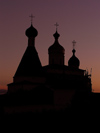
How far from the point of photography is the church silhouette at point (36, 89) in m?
18.1

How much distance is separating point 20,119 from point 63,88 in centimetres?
498

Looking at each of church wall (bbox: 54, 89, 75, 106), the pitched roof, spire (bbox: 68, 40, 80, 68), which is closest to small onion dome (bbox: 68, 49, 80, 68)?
spire (bbox: 68, 40, 80, 68)

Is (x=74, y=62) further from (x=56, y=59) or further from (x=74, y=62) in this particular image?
(x=56, y=59)

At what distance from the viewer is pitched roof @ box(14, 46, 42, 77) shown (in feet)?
68.2

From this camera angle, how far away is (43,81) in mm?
20875

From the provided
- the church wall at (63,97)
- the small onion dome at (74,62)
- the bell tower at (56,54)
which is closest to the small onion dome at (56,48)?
the bell tower at (56,54)

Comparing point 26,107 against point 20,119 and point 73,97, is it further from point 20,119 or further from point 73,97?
point 73,97

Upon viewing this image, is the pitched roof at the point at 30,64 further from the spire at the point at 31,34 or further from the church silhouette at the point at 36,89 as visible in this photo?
the spire at the point at 31,34

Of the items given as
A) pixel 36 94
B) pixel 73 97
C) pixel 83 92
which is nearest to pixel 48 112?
pixel 36 94

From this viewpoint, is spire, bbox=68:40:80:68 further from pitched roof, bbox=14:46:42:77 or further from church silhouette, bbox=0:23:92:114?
pitched roof, bbox=14:46:42:77

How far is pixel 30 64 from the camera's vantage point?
21.4 m

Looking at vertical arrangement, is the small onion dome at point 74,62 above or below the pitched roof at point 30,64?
above

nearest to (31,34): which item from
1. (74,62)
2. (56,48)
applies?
(56,48)

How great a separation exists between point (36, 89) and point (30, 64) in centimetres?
281
